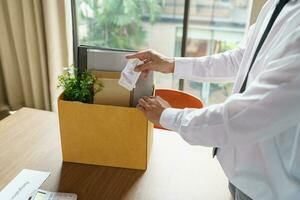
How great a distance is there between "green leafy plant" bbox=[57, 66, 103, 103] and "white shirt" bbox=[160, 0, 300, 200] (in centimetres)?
26

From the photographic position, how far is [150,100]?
3.16 ft

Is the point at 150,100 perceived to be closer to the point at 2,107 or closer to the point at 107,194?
the point at 107,194

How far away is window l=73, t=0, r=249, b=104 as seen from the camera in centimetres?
259

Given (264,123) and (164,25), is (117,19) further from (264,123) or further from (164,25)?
(264,123)

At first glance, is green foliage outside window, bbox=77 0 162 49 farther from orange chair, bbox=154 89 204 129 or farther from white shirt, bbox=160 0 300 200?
white shirt, bbox=160 0 300 200

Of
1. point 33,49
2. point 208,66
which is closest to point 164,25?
point 33,49

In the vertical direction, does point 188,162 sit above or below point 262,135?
below

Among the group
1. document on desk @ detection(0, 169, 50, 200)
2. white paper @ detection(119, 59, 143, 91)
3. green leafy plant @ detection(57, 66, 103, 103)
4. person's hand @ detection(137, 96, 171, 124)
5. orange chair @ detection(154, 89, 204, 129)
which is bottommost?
document on desk @ detection(0, 169, 50, 200)

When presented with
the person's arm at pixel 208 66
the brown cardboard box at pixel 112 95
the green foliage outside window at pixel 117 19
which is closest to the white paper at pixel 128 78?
the brown cardboard box at pixel 112 95

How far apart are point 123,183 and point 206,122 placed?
379 millimetres

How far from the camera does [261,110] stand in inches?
27.6

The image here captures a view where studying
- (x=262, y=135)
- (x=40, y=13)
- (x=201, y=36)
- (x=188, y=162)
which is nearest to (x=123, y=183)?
(x=188, y=162)

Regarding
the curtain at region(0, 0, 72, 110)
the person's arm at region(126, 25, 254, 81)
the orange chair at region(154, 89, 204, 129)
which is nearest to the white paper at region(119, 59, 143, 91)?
the person's arm at region(126, 25, 254, 81)

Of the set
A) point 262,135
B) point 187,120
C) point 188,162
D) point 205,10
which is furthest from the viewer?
point 205,10
